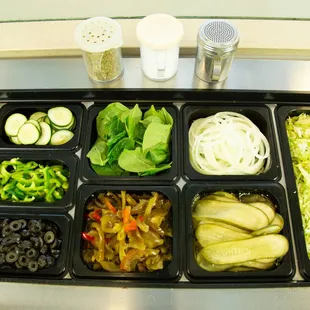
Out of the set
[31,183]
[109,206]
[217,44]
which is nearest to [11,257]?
[31,183]

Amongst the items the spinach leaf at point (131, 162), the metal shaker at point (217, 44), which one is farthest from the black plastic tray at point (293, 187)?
the spinach leaf at point (131, 162)

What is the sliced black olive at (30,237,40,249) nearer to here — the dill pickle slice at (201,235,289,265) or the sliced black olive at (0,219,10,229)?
the sliced black olive at (0,219,10,229)

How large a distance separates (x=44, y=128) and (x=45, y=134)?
0.03 m

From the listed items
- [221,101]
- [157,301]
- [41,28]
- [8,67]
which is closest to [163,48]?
[221,101]

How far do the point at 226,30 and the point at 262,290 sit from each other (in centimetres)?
104

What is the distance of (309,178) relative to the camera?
1605mm

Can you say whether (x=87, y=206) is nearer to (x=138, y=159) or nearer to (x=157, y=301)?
(x=138, y=159)

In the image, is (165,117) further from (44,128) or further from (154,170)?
(44,128)

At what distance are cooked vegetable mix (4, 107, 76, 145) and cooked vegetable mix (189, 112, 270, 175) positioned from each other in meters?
0.59

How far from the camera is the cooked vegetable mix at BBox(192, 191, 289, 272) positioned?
1.37 m

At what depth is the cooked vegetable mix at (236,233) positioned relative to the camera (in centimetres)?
137

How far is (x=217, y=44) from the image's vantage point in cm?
147

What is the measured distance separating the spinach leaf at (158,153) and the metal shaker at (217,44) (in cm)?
41

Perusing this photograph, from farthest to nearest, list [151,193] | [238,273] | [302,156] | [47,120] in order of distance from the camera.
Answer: [47,120] → [302,156] → [151,193] → [238,273]
